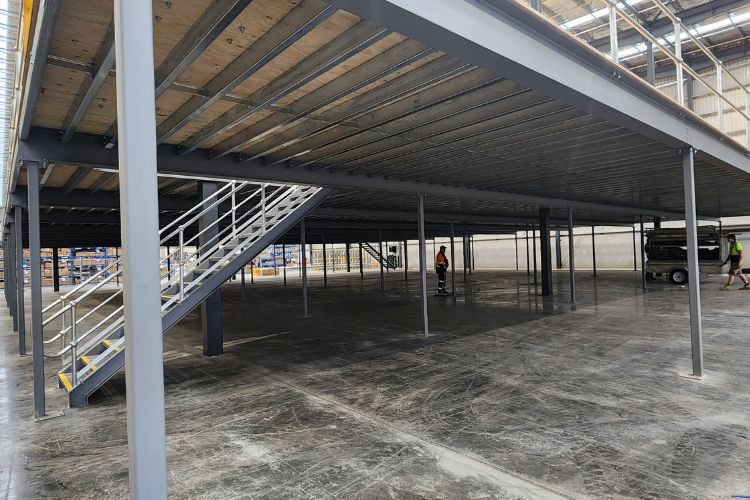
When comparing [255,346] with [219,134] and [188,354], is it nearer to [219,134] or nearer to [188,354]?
[188,354]

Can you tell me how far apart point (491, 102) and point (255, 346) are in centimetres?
660

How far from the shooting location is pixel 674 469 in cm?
329

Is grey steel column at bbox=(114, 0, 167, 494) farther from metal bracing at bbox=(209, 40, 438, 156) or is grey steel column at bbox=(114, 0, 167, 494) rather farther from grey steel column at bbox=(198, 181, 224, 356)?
grey steel column at bbox=(198, 181, 224, 356)

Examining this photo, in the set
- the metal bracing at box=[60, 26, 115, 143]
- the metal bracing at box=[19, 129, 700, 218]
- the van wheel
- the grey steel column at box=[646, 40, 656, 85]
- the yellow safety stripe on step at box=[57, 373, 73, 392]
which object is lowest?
the yellow safety stripe on step at box=[57, 373, 73, 392]

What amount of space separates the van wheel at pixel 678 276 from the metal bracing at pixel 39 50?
2106cm

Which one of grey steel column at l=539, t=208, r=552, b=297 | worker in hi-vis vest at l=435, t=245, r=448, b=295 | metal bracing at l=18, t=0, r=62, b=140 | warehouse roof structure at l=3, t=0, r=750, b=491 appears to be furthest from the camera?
worker in hi-vis vest at l=435, t=245, r=448, b=295

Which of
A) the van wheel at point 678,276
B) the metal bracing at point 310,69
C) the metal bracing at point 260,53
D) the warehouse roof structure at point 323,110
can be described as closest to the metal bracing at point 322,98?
the warehouse roof structure at point 323,110

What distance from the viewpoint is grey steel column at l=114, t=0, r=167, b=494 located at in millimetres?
1708

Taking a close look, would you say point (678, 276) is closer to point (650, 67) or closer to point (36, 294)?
point (650, 67)

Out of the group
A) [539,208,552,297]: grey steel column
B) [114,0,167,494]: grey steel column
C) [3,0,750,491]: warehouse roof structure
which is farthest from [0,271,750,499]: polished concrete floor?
[539,208,552,297]: grey steel column

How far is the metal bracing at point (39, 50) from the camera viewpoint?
8.80 ft

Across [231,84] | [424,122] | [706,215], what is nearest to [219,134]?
[231,84]

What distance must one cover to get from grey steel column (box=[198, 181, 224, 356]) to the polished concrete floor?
1.01 ft

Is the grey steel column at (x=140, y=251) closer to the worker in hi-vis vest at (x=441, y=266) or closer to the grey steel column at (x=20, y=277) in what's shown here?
→ the grey steel column at (x=20, y=277)
